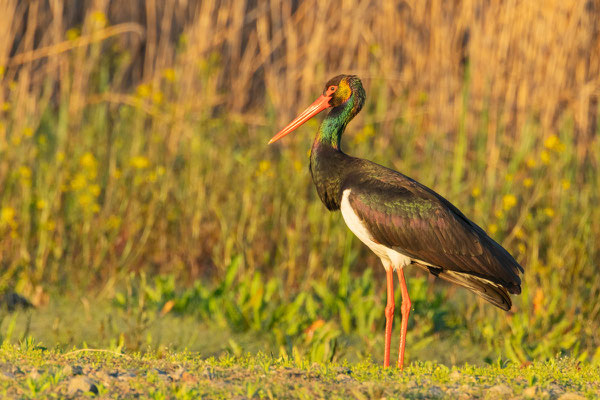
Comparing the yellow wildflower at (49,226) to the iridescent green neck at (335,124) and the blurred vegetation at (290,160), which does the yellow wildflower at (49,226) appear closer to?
the blurred vegetation at (290,160)

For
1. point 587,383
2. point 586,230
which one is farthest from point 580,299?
point 587,383

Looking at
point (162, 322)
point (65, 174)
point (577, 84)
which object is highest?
point (577, 84)

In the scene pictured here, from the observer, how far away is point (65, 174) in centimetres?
630

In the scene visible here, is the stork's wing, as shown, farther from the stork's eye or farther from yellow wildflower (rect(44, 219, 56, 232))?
yellow wildflower (rect(44, 219, 56, 232))

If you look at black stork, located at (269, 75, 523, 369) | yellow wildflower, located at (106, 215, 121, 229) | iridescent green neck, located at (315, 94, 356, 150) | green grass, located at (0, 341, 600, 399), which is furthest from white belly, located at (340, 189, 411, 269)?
yellow wildflower, located at (106, 215, 121, 229)

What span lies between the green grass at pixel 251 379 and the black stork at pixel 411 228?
0.79 meters

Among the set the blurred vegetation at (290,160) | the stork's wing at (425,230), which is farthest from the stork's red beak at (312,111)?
the blurred vegetation at (290,160)

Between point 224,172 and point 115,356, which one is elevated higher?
point 224,172

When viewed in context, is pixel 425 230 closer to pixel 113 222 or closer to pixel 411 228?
pixel 411 228

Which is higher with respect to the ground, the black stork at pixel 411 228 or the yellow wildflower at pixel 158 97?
the yellow wildflower at pixel 158 97

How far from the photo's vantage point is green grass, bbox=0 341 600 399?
127 inches

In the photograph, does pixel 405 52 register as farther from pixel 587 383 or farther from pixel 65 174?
pixel 587 383

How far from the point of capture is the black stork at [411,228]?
4.68m

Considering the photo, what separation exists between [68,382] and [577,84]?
19.8 feet
